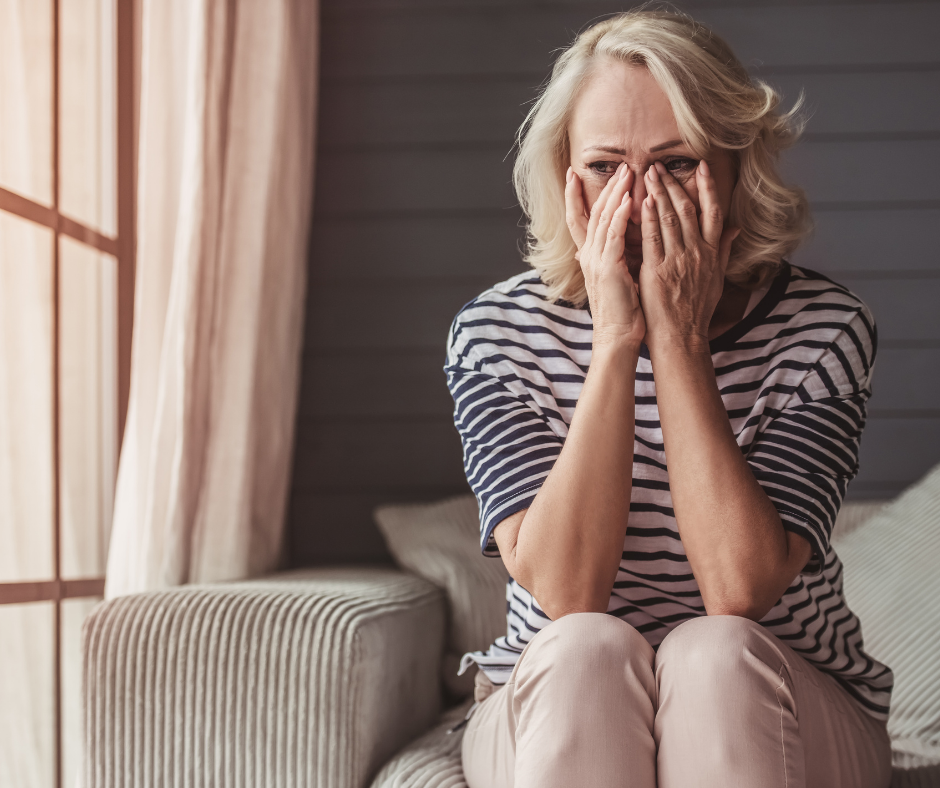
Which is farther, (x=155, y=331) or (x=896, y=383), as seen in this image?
(x=896, y=383)

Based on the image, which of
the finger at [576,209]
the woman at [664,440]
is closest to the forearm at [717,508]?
the woman at [664,440]

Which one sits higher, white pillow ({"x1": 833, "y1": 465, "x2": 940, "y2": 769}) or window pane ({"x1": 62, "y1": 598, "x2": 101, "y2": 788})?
white pillow ({"x1": 833, "y1": 465, "x2": 940, "y2": 769})

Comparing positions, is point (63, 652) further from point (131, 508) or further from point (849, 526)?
point (849, 526)

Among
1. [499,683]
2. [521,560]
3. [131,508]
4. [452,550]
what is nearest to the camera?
[521,560]

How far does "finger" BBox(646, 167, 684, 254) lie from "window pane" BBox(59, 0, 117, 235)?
1.05 metres

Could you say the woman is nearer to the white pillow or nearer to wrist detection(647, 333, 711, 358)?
wrist detection(647, 333, 711, 358)

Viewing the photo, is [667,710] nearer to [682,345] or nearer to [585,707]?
[585,707]

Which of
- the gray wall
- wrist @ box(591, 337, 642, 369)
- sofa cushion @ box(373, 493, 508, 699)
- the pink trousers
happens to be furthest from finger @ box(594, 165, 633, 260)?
the gray wall

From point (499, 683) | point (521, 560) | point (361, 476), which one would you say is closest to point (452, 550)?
point (361, 476)

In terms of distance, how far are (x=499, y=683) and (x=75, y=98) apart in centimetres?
128

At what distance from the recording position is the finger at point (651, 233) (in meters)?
0.98

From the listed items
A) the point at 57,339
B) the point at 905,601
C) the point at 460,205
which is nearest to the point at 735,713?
the point at 905,601

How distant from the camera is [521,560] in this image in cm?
91

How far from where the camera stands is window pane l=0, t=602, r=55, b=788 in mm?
1239
